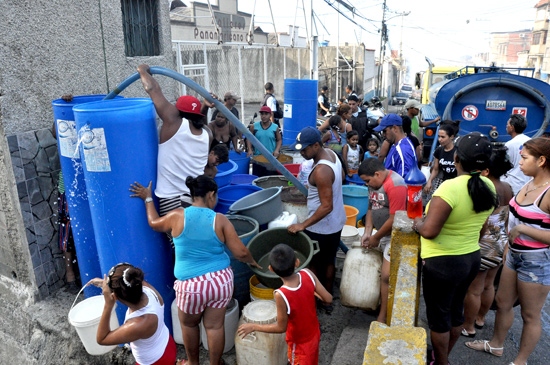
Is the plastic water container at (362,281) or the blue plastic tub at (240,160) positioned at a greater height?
the blue plastic tub at (240,160)

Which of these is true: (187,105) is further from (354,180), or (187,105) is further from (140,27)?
(354,180)

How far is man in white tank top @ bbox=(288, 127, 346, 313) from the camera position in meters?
3.60

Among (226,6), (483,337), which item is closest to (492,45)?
(226,6)

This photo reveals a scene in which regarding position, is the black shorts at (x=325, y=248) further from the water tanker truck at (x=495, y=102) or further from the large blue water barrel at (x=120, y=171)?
the water tanker truck at (x=495, y=102)

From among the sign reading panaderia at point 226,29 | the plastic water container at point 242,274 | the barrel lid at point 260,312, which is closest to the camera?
the barrel lid at point 260,312

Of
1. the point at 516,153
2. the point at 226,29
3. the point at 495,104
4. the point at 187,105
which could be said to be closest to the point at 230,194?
the point at 187,105

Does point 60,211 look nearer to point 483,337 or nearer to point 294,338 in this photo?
point 294,338

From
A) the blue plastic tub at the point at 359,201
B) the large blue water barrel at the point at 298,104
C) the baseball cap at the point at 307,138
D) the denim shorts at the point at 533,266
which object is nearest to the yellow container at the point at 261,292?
the baseball cap at the point at 307,138

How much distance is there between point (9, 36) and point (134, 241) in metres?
2.16

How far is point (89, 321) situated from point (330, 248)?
7.61 feet

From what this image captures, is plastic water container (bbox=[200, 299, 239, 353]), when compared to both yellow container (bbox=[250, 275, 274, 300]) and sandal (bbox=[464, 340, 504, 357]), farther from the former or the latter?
sandal (bbox=[464, 340, 504, 357])

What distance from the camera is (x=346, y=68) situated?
2102cm

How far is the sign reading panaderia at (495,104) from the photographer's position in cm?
775

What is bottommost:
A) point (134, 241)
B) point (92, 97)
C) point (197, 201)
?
point (134, 241)
